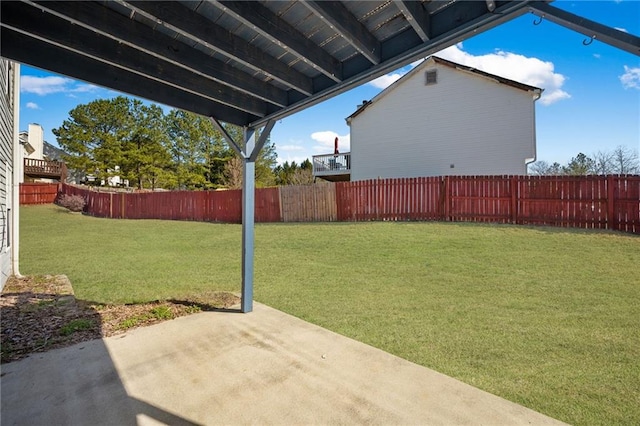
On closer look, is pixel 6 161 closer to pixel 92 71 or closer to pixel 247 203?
pixel 92 71

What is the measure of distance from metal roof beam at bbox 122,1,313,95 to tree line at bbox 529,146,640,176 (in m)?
22.0

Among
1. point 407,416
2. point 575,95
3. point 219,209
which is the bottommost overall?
point 407,416

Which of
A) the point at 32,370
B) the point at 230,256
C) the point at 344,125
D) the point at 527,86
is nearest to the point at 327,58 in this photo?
the point at 32,370

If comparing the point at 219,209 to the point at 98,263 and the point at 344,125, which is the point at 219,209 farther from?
the point at 98,263

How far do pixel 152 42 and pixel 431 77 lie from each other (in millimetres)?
15452

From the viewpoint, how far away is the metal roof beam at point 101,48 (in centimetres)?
223

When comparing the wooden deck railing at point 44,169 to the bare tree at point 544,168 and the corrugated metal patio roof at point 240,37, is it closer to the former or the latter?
the corrugated metal patio roof at point 240,37

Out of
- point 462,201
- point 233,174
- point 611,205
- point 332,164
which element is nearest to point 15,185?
point 462,201

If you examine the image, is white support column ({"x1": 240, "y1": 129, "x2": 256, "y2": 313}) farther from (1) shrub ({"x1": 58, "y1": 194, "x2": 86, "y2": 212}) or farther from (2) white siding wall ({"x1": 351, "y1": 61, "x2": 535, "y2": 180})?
(1) shrub ({"x1": 58, "y1": 194, "x2": 86, "y2": 212})

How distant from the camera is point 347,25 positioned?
2477 millimetres

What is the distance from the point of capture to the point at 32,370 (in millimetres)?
2627

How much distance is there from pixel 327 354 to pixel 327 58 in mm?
2730

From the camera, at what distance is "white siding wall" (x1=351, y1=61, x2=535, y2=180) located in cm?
1369

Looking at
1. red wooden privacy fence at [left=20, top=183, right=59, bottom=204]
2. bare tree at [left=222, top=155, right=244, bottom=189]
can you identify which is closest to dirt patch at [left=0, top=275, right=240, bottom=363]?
bare tree at [left=222, top=155, right=244, bottom=189]
